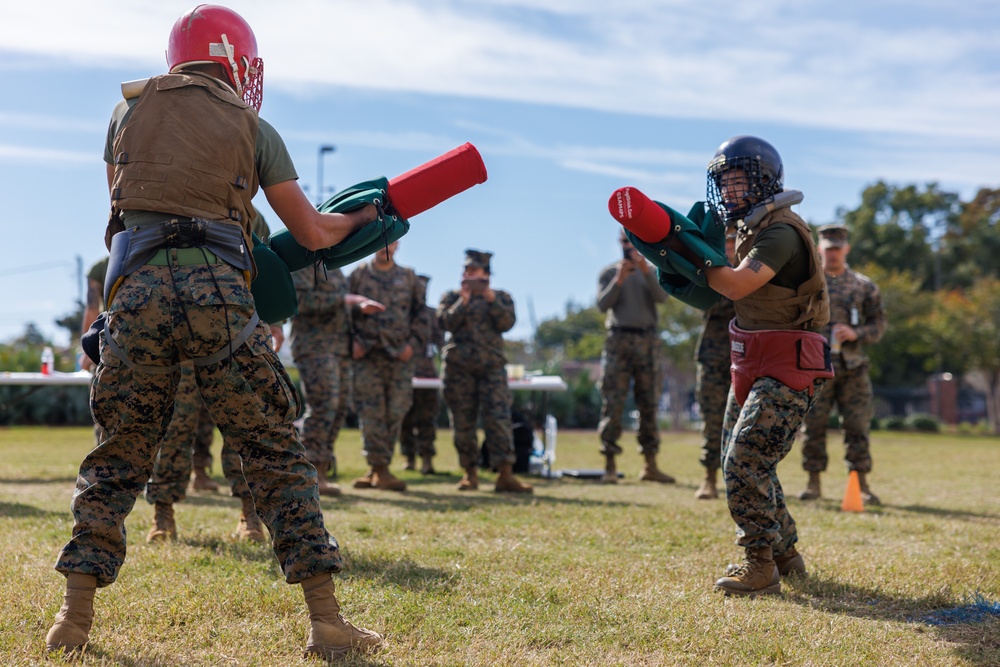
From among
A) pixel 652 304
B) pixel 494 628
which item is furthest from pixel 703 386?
pixel 494 628

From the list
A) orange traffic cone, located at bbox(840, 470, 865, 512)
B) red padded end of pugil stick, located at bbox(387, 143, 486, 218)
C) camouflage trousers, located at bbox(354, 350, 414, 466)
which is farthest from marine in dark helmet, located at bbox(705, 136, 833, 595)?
camouflage trousers, located at bbox(354, 350, 414, 466)

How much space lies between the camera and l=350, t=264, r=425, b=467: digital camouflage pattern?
364 inches

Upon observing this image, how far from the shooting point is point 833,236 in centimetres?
885

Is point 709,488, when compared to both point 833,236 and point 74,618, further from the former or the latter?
point 74,618

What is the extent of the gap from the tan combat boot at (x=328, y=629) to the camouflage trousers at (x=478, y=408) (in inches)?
223

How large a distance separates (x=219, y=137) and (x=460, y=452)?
661cm

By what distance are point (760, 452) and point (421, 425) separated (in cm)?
751

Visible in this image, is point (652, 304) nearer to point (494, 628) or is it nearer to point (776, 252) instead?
point (776, 252)

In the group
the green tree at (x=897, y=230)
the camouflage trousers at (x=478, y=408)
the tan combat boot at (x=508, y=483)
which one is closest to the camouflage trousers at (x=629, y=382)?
the camouflage trousers at (x=478, y=408)

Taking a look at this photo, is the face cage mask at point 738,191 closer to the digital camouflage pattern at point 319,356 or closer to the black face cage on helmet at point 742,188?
the black face cage on helmet at point 742,188

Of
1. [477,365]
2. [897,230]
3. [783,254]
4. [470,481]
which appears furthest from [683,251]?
[897,230]

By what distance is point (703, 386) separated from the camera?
9.05 meters

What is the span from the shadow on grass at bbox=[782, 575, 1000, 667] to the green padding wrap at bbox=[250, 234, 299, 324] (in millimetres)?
2760

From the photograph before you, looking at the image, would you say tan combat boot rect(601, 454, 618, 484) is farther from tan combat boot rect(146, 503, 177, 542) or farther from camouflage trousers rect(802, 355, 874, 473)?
tan combat boot rect(146, 503, 177, 542)
